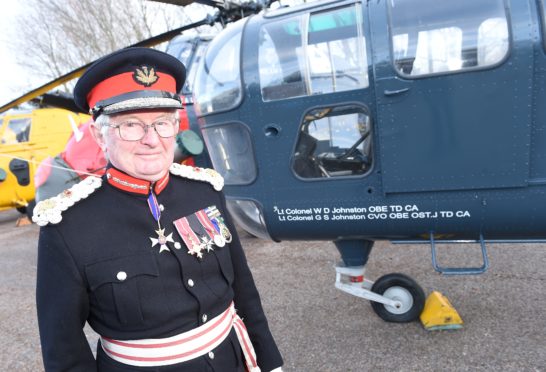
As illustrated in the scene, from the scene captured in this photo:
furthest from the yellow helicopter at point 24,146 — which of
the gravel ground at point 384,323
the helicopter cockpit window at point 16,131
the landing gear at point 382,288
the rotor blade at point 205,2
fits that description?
the landing gear at point 382,288

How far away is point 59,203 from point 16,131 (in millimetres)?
8283

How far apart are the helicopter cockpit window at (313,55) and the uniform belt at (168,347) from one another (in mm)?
1761

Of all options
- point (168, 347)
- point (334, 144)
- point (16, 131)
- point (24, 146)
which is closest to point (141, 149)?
point (168, 347)

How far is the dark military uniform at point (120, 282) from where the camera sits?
1.16 metres

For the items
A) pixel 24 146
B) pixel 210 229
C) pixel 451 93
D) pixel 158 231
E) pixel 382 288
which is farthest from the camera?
pixel 24 146

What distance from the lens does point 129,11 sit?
16.4 meters

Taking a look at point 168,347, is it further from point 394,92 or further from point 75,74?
point 75,74

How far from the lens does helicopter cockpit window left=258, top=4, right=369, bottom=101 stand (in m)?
2.54

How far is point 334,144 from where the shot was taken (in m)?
2.84

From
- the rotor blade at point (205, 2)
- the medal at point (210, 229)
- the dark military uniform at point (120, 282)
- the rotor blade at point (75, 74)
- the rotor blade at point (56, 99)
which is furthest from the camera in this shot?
the rotor blade at point (56, 99)

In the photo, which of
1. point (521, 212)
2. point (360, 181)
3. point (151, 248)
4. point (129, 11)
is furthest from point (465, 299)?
point (129, 11)

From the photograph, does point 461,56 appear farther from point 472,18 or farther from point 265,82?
point 265,82

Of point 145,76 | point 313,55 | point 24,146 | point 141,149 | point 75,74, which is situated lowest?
point 24,146

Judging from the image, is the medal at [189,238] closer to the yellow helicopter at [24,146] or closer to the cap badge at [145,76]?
the cap badge at [145,76]
